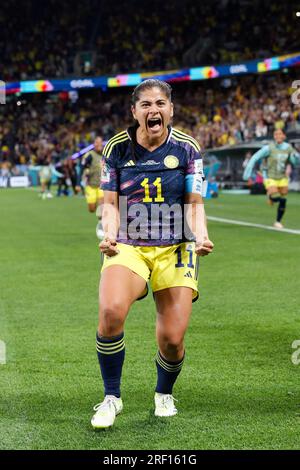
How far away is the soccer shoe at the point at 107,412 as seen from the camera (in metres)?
5.01

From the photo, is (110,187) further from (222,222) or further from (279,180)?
(222,222)

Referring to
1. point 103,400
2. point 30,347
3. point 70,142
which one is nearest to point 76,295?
point 30,347

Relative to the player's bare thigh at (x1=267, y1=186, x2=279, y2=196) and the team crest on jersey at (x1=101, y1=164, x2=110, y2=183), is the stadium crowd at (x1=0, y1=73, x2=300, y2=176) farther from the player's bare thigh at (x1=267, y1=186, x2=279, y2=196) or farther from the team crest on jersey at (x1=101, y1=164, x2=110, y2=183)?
the team crest on jersey at (x1=101, y1=164, x2=110, y2=183)

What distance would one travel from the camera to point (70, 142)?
5409 cm

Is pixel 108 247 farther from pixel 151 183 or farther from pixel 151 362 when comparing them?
pixel 151 362

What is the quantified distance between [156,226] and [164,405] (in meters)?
1.16

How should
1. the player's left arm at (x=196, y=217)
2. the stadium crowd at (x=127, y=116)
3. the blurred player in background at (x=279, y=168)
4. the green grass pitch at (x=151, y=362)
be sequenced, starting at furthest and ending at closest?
the stadium crowd at (x=127, y=116)
the blurred player in background at (x=279, y=168)
the player's left arm at (x=196, y=217)
the green grass pitch at (x=151, y=362)

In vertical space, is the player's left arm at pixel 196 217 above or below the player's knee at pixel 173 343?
above

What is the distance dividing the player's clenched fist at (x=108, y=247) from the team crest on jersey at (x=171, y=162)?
616 mm

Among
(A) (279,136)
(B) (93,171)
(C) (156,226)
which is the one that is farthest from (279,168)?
(C) (156,226)

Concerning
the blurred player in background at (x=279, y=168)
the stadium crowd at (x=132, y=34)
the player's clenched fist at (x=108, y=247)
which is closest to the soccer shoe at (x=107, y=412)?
the player's clenched fist at (x=108, y=247)

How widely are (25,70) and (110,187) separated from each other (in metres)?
55.2

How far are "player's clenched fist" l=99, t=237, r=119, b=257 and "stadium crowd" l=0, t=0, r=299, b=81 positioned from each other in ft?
151

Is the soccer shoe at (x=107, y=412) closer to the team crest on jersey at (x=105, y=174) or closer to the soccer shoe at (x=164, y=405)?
the soccer shoe at (x=164, y=405)
